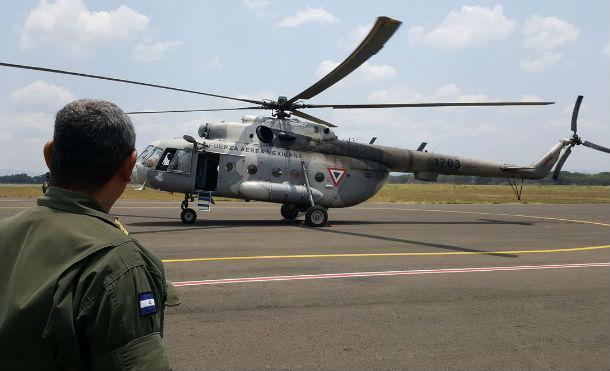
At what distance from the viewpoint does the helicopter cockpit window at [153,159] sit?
51.9 ft

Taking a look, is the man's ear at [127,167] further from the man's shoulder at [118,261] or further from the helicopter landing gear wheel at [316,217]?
the helicopter landing gear wheel at [316,217]

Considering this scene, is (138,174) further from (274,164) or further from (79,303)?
(79,303)

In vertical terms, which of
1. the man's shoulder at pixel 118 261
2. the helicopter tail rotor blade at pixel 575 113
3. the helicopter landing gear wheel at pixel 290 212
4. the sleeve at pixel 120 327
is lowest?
the helicopter landing gear wheel at pixel 290 212

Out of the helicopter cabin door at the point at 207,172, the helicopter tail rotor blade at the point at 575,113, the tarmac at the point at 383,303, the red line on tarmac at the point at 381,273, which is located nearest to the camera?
the tarmac at the point at 383,303

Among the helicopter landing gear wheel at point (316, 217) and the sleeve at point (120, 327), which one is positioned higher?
the sleeve at point (120, 327)

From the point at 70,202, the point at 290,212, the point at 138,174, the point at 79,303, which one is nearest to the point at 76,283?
the point at 79,303

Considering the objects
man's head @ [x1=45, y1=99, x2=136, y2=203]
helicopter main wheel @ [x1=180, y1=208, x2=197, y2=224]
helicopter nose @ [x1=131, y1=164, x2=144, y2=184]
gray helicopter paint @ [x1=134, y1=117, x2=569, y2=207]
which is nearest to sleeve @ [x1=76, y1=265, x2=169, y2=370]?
man's head @ [x1=45, y1=99, x2=136, y2=203]

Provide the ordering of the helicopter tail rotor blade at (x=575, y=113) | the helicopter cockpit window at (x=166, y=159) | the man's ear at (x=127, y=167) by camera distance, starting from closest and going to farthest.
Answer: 1. the man's ear at (x=127, y=167)
2. the helicopter cockpit window at (x=166, y=159)
3. the helicopter tail rotor blade at (x=575, y=113)

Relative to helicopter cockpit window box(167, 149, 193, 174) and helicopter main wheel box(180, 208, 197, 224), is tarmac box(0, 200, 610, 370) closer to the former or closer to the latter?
helicopter main wheel box(180, 208, 197, 224)

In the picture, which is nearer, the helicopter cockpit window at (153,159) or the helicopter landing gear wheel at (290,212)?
the helicopter cockpit window at (153,159)

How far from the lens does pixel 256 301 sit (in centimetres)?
646

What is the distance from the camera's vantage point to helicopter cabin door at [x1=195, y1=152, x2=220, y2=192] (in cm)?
1598

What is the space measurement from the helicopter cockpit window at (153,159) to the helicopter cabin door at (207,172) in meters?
1.31

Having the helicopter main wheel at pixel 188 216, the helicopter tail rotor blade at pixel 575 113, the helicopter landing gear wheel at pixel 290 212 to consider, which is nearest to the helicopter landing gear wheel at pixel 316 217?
the helicopter landing gear wheel at pixel 290 212
